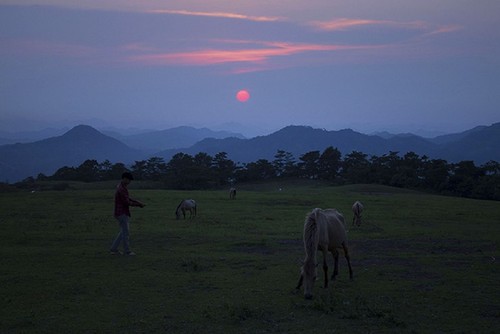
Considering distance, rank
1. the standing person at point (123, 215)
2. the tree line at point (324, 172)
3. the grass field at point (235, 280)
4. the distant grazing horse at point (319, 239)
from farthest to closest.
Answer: the tree line at point (324, 172) → the standing person at point (123, 215) → the distant grazing horse at point (319, 239) → the grass field at point (235, 280)

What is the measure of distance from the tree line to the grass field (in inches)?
1806

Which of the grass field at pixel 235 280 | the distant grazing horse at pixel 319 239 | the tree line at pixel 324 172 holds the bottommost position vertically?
the grass field at pixel 235 280

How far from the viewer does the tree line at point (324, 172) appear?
6831 centimetres

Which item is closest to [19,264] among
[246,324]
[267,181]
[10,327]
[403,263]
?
[10,327]

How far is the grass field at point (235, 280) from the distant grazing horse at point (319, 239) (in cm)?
49

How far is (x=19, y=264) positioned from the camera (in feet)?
47.6

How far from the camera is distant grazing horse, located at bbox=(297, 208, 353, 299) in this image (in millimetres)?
10969

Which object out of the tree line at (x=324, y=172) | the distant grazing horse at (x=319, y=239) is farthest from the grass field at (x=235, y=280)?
the tree line at (x=324, y=172)

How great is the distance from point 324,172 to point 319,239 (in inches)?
2830

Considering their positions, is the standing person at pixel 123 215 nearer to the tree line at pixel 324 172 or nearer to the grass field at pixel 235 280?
the grass field at pixel 235 280

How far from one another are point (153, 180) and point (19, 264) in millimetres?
65715

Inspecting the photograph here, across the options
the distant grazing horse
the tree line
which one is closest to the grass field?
the distant grazing horse

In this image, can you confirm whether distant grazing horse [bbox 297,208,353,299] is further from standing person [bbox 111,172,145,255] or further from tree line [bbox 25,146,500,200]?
tree line [bbox 25,146,500,200]

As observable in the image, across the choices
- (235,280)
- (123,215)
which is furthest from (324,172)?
(235,280)
